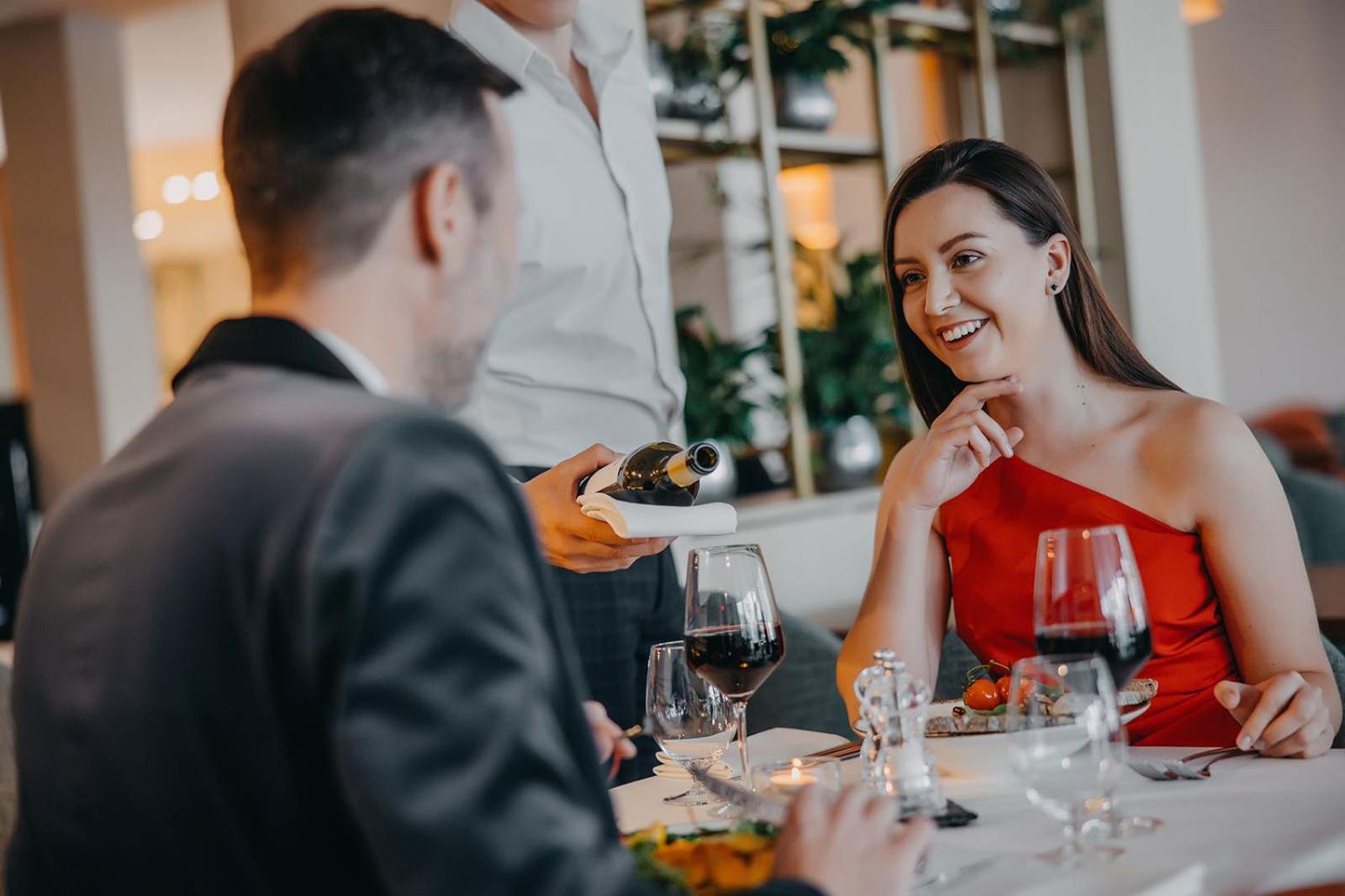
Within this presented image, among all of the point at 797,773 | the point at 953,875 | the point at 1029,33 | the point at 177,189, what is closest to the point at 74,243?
the point at 177,189

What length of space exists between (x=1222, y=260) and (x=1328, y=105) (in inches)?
41.3

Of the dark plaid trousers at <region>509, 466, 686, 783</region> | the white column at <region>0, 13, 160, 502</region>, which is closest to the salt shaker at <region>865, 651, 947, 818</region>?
the dark plaid trousers at <region>509, 466, 686, 783</region>

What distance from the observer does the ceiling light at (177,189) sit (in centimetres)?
923

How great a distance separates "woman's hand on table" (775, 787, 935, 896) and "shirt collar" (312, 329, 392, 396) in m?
0.40

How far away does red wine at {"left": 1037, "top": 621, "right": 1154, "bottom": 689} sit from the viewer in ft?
4.13

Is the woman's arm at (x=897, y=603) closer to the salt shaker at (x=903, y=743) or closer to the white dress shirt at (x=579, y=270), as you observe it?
the white dress shirt at (x=579, y=270)

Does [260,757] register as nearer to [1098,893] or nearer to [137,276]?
[1098,893]

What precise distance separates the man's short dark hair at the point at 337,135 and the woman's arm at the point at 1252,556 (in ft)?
4.02

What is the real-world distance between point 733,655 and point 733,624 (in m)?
0.03

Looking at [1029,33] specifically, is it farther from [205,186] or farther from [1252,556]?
[205,186]

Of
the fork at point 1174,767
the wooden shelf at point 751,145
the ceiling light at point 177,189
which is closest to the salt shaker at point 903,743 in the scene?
the fork at point 1174,767

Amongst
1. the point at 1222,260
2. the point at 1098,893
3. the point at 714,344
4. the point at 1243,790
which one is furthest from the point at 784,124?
the point at 1222,260

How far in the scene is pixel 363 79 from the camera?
94 centimetres

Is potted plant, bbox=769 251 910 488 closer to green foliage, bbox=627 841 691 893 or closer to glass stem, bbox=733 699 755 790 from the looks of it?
glass stem, bbox=733 699 755 790
